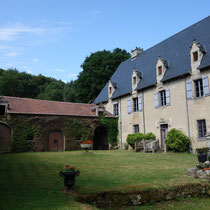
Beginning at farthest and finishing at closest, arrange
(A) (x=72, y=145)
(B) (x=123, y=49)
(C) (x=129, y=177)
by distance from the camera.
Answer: (B) (x=123, y=49) < (A) (x=72, y=145) < (C) (x=129, y=177)

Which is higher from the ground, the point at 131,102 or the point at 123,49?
the point at 123,49

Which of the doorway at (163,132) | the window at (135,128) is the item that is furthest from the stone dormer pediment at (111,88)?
the doorway at (163,132)

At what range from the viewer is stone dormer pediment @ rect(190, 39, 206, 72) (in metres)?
16.2

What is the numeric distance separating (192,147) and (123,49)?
2515 centimetres

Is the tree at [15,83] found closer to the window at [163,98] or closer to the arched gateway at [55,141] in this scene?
the arched gateway at [55,141]

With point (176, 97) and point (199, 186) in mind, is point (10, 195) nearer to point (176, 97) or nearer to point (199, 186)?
point (199, 186)

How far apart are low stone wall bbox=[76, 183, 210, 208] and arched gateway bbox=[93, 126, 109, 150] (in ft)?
59.8

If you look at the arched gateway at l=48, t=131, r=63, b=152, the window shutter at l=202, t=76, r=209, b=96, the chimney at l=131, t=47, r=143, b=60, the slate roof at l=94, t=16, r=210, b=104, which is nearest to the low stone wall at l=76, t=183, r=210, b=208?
Answer: the window shutter at l=202, t=76, r=209, b=96

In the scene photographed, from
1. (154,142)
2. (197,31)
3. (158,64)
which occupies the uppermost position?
(197,31)

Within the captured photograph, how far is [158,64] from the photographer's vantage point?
19.7 m

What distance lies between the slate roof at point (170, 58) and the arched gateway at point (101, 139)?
3.65 m

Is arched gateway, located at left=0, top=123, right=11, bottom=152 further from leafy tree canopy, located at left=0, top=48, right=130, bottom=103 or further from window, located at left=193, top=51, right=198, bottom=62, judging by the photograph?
leafy tree canopy, located at left=0, top=48, right=130, bottom=103

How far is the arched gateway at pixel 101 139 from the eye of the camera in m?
24.9

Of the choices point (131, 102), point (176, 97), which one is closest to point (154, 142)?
point (176, 97)
